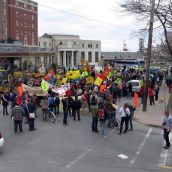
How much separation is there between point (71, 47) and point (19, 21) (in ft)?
88.7

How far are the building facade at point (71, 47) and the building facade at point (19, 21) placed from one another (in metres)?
10.5

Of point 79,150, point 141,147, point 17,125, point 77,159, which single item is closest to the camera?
point 77,159

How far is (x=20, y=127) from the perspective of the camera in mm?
18047

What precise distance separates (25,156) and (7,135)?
3836 millimetres

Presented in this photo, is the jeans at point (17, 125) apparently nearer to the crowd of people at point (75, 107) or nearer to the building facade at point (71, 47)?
the crowd of people at point (75, 107)

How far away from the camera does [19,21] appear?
10669cm

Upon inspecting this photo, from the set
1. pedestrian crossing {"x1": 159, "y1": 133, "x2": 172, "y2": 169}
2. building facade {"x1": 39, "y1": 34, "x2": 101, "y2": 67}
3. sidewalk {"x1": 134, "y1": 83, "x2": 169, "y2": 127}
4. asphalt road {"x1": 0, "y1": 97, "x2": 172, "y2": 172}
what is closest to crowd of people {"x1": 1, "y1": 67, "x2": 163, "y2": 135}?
asphalt road {"x1": 0, "y1": 97, "x2": 172, "y2": 172}

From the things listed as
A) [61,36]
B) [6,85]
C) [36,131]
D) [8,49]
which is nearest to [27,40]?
[61,36]

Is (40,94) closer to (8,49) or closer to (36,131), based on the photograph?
(36,131)

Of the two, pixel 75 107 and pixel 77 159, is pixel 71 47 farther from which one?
pixel 77 159

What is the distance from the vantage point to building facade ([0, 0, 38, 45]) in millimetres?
98625

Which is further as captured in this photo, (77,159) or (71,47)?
(71,47)

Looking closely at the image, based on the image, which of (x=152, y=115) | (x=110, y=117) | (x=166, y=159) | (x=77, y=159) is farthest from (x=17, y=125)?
(x=152, y=115)

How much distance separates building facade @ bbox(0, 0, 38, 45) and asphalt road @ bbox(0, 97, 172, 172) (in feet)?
259
